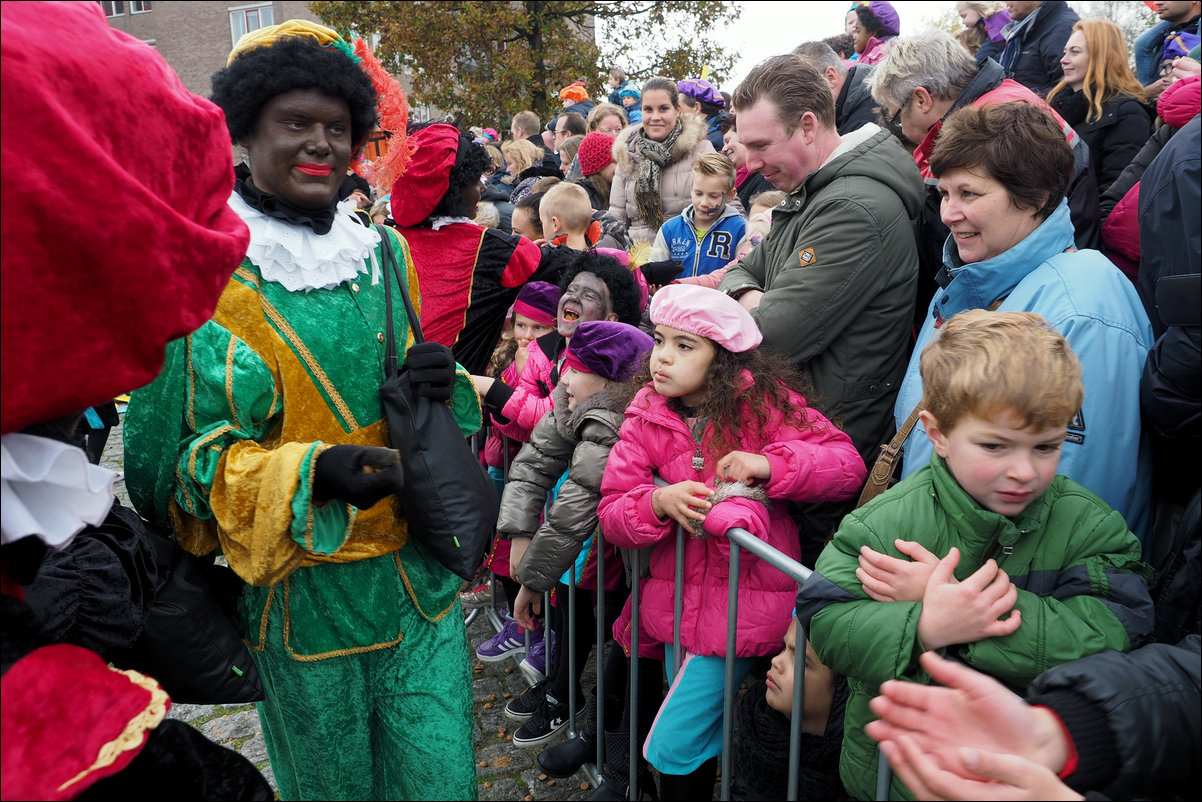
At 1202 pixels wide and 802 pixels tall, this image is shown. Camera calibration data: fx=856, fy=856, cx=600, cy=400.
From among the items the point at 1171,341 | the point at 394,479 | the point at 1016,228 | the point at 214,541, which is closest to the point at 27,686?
the point at 394,479

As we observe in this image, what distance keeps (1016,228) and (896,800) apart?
4.81 feet

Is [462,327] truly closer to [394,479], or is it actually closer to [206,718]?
[206,718]

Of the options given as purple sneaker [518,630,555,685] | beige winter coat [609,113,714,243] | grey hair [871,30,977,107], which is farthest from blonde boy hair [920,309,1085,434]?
beige winter coat [609,113,714,243]

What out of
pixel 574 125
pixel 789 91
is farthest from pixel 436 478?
pixel 574 125

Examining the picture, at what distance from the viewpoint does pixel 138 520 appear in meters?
1.94

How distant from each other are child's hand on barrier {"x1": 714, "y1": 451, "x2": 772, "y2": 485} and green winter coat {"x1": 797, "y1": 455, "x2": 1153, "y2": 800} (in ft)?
1.79

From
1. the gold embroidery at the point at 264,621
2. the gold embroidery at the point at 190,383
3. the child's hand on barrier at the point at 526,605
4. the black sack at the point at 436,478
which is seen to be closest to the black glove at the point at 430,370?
the black sack at the point at 436,478

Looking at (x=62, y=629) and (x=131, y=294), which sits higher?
(x=131, y=294)

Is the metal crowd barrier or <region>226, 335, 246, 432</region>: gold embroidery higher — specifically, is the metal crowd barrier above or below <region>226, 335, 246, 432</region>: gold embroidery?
below

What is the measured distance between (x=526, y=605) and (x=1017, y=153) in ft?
7.68

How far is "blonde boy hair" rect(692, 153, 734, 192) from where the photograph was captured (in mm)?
4789

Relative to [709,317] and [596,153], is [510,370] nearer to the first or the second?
[709,317]

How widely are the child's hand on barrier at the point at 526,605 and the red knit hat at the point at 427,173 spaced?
1.91 meters

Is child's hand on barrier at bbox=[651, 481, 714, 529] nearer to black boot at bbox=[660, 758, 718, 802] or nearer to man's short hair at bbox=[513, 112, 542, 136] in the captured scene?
black boot at bbox=[660, 758, 718, 802]
